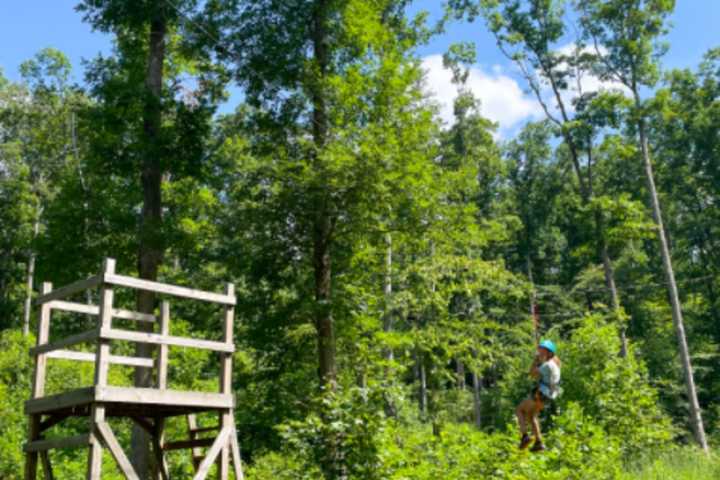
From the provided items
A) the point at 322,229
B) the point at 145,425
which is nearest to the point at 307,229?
the point at 322,229

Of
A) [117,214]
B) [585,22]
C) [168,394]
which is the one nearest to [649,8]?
[585,22]

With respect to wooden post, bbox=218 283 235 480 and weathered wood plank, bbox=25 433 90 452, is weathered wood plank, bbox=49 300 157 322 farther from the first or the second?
weathered wood plank, bbox=25 433 90 452

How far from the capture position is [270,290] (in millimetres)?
14727

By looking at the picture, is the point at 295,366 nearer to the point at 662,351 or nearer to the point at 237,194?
the point at 237,194

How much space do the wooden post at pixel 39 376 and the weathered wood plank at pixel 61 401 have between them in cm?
13

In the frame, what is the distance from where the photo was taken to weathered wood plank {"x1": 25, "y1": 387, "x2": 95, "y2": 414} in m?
8.06

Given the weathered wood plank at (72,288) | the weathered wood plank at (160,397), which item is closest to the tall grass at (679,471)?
the weathered wood plank at (160,397)

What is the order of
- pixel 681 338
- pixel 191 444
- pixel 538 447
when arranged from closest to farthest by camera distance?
1. pixel 538 447
2. pixel 191 444
3. pixel 681 338

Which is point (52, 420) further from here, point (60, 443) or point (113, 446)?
point (113, 446)

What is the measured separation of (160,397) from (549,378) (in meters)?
4.85

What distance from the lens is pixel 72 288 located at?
8.47 m

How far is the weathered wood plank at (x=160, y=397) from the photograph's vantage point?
316 inches

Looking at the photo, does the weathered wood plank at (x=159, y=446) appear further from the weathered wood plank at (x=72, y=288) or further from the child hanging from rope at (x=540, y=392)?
the child hanging from rope at (x=540, y=392)

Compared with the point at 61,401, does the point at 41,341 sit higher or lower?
higher
